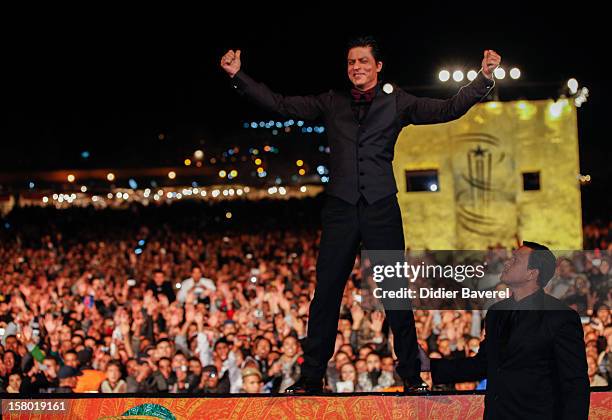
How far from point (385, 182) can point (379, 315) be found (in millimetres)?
5330

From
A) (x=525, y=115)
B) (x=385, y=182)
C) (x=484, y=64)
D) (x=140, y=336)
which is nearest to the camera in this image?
(x=484, y=64)

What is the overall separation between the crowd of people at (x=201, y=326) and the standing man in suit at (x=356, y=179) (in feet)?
10.6

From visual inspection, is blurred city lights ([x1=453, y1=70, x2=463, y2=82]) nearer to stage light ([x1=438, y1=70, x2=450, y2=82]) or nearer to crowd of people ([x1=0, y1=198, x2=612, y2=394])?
stage light ([x1=438, y1=70, x2=450, y2=82])

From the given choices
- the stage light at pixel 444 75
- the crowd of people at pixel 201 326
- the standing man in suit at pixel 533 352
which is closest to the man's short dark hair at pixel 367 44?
the standing man in suit at pixel 533 352

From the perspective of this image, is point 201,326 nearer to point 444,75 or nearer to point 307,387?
point 307,387

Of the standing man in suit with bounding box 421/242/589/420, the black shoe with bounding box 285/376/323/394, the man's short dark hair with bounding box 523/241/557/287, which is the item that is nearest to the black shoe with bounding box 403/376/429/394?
the black shoe with bounding box 285/376/323/394

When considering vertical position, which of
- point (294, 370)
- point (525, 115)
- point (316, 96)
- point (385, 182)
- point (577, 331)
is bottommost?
point (294, 370)

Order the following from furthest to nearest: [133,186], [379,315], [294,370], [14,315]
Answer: [133,186] < [14,315] < [379,315] < [294,370]

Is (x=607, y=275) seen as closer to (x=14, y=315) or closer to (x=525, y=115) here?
(x=525, y=115)

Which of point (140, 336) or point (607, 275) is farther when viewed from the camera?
point (607, 275)

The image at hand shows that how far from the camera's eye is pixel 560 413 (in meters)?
4.18

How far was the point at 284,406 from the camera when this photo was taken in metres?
4.94

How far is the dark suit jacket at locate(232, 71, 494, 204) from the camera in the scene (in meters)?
5.22

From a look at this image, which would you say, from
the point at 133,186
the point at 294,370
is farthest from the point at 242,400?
the point at 133,186
